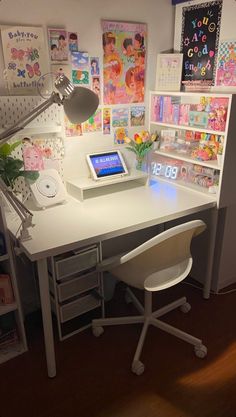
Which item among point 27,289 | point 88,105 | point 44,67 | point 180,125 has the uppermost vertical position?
point 44,67

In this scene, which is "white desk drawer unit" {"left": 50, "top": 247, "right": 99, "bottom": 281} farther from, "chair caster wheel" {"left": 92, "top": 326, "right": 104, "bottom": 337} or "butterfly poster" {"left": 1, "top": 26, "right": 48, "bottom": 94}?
"butterfly poster" {"left": 1, "top": 26, "right": 48, "bottom": 94}

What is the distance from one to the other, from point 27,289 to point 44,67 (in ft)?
4.41

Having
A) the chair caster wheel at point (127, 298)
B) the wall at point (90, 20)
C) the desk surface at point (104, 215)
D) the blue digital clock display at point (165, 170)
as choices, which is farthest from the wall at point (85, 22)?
the chair caster wheel at point (127, 298)

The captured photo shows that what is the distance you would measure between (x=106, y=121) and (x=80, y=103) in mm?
805

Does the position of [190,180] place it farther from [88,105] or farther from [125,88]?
[88,105]

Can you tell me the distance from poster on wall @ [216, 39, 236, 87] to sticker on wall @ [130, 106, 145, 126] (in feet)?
1.78

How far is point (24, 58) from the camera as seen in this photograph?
1.77 meters

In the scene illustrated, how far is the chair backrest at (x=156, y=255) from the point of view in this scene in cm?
151

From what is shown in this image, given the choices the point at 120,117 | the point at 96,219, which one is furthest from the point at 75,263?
the point at 120,117

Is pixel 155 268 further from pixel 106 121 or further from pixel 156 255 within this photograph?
pixel 106 121

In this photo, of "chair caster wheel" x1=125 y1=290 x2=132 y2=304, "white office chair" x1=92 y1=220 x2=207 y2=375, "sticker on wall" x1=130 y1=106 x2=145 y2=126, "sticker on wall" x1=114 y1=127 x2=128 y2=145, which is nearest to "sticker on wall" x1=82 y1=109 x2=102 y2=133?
"sticker on wall" x1=114 y1=127 x2=128 y2=145

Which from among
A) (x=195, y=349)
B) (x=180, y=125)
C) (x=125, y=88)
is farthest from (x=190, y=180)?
(x=195, y=349)

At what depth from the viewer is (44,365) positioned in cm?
178

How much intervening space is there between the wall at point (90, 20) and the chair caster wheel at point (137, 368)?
1.16 m
